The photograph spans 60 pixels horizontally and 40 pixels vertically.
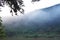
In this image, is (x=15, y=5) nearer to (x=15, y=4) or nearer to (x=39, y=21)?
(x=15, y=4)

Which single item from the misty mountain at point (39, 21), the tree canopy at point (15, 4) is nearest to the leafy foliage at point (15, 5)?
the tree canopy at point (15, 4)

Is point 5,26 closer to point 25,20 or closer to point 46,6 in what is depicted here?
point 25,20

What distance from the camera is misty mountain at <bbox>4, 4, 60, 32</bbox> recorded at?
5176 mm

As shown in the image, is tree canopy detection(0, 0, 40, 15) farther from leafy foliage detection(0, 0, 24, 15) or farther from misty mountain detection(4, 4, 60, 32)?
misty mountain detection(4, 4, 60, 32)

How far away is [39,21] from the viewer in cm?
520

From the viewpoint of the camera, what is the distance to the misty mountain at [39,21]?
5.18 m

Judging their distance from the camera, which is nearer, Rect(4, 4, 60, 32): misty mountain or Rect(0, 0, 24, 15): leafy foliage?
Rect(0, 0, 24, 15): leafy foliage

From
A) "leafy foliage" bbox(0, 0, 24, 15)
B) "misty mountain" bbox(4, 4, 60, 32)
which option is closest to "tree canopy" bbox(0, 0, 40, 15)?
"leafy foliage" bbox(0, 0, 24, 15)

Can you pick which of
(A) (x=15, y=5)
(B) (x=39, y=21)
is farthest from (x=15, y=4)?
(B) (x=39, y=21)

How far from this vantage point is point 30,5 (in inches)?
205

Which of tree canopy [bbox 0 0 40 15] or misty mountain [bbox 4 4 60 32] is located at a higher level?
tree canopy [bbox 0 0 40 15]

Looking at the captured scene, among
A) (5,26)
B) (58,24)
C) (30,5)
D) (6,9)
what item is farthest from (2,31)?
(58,24)

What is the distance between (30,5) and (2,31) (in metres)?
0.77

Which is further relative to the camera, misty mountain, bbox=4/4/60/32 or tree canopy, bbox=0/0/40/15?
misty mountain, bbox=4/4/60/32
